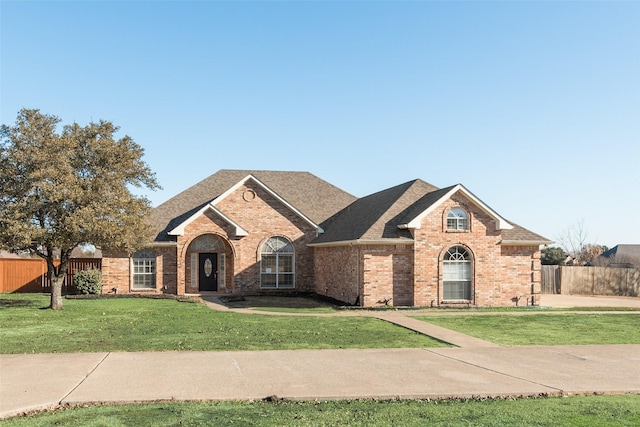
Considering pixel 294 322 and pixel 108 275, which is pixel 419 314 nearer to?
pixel 294 322

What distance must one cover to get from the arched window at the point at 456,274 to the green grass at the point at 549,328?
3.43 metres

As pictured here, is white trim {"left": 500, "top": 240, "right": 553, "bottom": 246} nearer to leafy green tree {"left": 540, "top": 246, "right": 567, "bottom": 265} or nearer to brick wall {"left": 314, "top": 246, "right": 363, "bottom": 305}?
brick wall {"left": 314, "top": 246, "right": 363, "bottom": 305}

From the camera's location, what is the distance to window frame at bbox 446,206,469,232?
978 inches

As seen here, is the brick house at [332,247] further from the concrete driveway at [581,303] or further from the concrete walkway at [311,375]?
the concrete walkway at [311,375]

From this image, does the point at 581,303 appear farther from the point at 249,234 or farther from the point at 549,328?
the point at 249,234

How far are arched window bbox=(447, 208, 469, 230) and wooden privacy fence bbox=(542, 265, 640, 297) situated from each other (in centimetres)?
1594

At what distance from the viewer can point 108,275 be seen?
97.3 ft

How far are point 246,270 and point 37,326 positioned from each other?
1412 cm

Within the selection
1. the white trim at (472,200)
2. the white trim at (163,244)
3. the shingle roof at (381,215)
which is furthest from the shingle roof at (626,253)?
the white trim at (163,244)

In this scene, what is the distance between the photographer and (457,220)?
24969 millimetres

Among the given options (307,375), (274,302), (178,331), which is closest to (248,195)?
(274,302)

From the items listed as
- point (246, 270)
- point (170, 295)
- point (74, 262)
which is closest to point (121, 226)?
point (170, 295)

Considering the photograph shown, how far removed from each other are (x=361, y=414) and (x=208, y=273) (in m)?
24.8

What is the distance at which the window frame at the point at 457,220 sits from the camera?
24.8m
